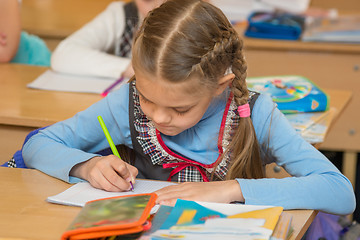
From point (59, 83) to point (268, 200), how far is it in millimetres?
1075

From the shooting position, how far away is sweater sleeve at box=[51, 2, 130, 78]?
2.04 meters

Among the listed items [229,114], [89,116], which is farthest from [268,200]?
[89,116]

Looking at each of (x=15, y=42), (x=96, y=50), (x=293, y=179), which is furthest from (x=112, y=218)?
(x=15, y=42)

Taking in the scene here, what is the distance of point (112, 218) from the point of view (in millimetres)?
910

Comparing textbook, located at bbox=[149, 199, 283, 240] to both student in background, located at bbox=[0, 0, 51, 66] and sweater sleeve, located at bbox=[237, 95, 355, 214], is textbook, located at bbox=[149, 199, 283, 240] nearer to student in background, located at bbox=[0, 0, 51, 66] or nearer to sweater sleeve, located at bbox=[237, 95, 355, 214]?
sweater sleeve, located at bbox=[237, 95, 355, 214]

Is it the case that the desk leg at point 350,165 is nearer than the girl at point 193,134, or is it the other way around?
the girl at point 193,134

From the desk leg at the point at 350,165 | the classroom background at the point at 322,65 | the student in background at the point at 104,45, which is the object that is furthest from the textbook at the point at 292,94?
the desk leg at the point at 350,165

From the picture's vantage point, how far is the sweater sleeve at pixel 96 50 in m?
2.04

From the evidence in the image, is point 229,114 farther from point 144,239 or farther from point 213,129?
point 144,239

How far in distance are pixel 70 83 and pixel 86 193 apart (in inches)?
35.7

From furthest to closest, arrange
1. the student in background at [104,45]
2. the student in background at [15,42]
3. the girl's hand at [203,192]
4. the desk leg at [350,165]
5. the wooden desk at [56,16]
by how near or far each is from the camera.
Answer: the wooden desk at [56,16], the desk leg at [350,165], the student in background at [15,42], the student in background at [104,45], the girl's hand at [203,192]

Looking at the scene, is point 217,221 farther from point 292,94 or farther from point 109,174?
point 292,94

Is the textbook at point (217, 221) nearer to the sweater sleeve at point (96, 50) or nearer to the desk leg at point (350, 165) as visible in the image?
the sweater sleeve at point (96, 50)

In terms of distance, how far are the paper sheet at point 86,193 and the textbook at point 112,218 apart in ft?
0.26
